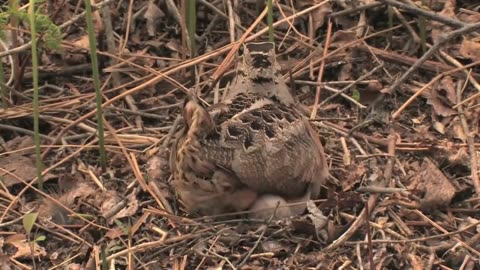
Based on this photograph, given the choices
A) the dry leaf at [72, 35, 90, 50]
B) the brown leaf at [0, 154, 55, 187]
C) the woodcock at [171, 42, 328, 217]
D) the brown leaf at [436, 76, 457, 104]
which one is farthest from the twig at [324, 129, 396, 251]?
the dry leaf at [72, 35, 90, 50]

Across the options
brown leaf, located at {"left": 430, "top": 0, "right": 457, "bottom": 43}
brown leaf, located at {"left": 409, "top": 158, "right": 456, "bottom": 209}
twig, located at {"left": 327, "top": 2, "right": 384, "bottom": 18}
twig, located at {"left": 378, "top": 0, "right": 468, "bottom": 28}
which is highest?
twig, located at {"left": 378, "top": 0, "right": 468, "bottom": 28}

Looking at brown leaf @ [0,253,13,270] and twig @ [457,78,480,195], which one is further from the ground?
brown leaf @ [0,253,13,270]

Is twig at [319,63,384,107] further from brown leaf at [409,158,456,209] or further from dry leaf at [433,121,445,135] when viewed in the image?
brown leaf at [409,158,456,209]

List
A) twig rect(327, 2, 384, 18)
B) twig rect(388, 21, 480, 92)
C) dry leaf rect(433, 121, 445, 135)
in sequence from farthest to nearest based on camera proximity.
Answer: twig rect(327, 2, 384, 18) → twig rect(388, 21, 480, 92) → dry leaf rect(433, 121, 445, 135)

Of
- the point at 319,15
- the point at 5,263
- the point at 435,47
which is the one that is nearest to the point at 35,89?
the point at 5,263

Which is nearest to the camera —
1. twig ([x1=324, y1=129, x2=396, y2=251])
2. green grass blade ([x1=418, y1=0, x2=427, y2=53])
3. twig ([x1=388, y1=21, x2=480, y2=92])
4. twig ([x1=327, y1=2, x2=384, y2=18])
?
twig ([x1=324, y1=129, x2=396, y2=251])

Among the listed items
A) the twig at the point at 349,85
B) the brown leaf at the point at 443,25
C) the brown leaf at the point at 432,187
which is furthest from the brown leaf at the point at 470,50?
the brown leaf at the point at 432,187


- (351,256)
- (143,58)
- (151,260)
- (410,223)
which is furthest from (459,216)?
(143,58)

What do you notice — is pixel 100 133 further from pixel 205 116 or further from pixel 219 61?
pixel 219 61
